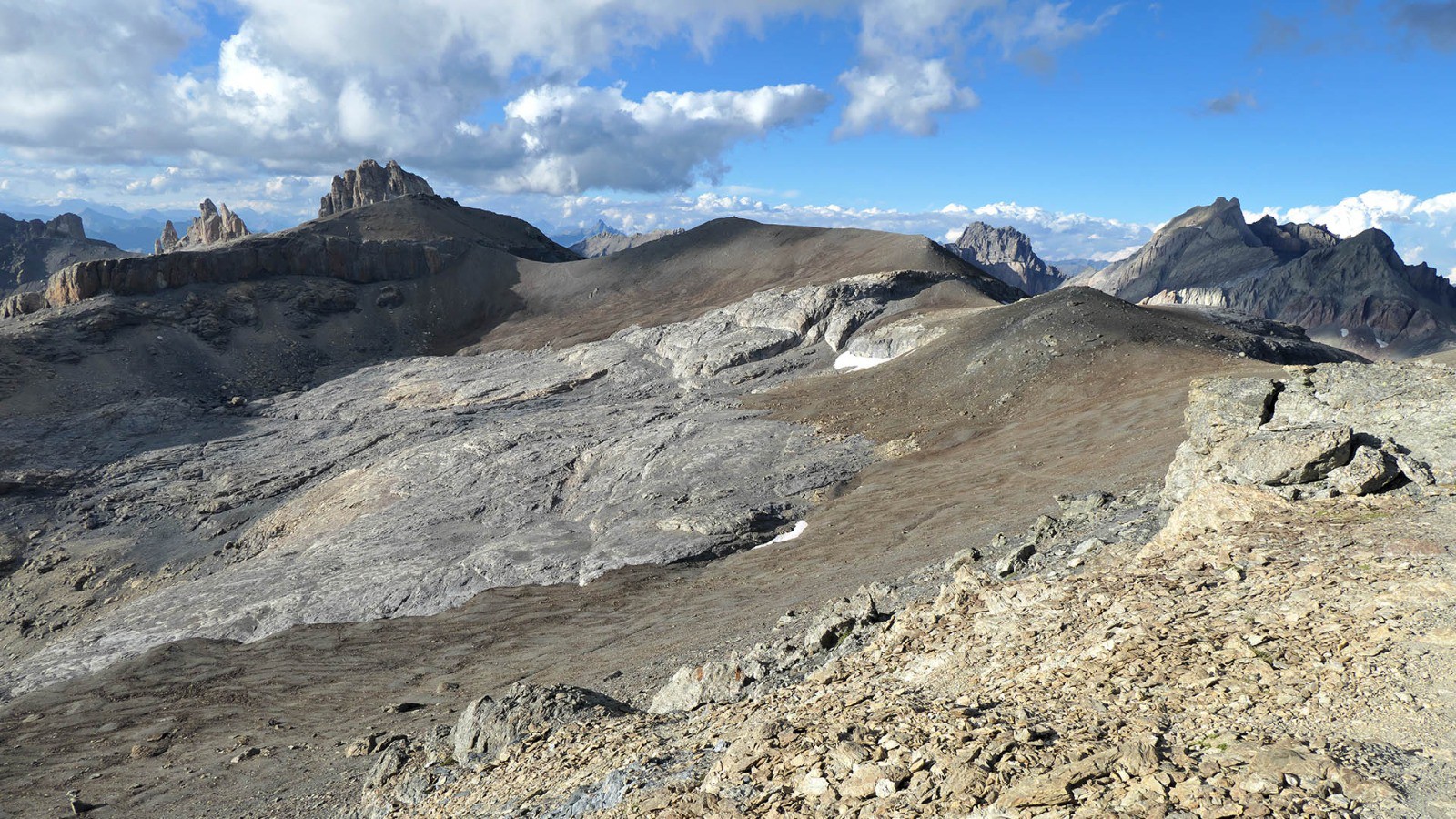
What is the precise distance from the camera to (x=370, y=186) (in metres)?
144

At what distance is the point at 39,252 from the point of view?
6801 inches

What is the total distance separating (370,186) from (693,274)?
82646 mm

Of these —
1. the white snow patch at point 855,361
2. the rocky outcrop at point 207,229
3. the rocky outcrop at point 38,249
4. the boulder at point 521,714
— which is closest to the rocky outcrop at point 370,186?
the rocky outcrop at point 207,229

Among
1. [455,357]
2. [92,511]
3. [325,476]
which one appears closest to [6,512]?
[92,511]

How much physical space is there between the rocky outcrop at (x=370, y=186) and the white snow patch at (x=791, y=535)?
5084 inches

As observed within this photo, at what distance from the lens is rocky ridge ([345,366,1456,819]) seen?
7.97 m

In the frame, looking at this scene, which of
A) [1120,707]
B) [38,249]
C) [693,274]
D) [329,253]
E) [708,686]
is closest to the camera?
[1120,707]

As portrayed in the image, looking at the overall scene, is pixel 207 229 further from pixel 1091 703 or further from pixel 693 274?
pixel 1091 703

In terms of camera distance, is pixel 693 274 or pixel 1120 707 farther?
pixel 693 274

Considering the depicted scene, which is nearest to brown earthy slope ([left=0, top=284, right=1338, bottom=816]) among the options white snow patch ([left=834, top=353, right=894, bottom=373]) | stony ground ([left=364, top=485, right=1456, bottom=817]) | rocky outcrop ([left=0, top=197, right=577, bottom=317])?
stony ground ([left=364, top=485, right=1456, bottom=817])

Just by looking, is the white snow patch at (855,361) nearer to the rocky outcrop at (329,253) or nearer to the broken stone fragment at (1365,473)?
the broken stone fragment at (1365,473)

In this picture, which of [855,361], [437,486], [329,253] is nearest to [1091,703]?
[437,486]

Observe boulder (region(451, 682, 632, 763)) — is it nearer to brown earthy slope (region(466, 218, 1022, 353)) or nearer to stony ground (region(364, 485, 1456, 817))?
stony ground (region(364, 485, 1456, 817))

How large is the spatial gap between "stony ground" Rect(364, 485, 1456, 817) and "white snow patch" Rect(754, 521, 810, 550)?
1755 cm
